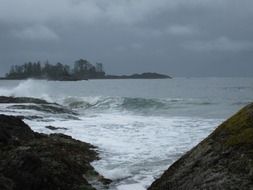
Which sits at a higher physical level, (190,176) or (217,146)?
(217,146)

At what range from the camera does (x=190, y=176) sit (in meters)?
5.54

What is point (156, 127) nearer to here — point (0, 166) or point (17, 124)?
point (17, 124)

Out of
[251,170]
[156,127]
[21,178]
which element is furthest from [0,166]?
[156,127]

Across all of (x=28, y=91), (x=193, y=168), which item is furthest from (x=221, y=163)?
(x=28, y=91)

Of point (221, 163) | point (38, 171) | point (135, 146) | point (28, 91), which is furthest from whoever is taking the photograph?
point (28, 91)

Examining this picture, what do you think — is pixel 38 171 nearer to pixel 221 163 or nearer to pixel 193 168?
pixel 193 168

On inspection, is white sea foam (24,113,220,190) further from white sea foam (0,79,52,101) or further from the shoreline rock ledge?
white sea foam (0,79,52,101)

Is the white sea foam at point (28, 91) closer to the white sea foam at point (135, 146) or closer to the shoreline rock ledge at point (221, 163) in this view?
the white sea foam at point (135, 146)

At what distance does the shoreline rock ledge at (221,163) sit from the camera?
16.4 ft

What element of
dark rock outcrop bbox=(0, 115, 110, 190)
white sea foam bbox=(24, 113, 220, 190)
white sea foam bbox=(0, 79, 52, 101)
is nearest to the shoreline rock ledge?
dark rock outcrop bbox=(0, 115, 110, 190)

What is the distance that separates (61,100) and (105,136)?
27496 millimetres

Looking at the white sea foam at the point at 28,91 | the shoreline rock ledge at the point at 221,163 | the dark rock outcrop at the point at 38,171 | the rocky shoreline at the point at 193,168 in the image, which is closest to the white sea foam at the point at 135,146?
the dark rock outcrop at the point at 38,171

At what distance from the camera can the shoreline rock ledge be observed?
5000 millimetres

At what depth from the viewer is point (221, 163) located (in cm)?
535
